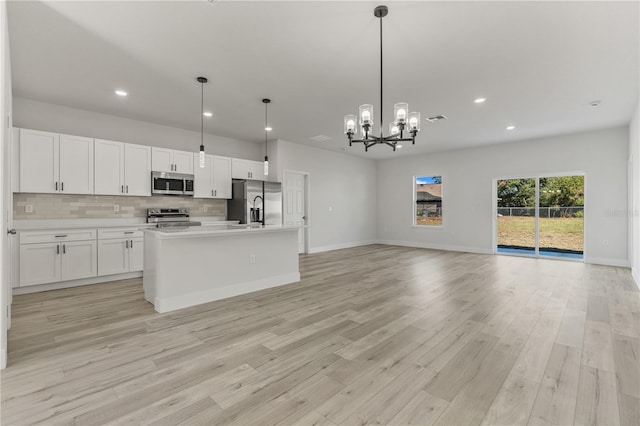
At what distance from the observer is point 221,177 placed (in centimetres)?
645

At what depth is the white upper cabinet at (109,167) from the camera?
4.89 meters

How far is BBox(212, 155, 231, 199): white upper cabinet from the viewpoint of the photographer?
6.35 meters

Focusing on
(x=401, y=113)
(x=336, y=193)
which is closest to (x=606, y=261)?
(x=336, y=193)

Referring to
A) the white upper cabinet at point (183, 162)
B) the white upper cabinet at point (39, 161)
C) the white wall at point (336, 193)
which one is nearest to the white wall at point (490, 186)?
the white wall at point (336, 193)

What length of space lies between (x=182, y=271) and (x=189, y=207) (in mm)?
3004

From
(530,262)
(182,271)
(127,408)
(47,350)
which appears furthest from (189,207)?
(530,262)

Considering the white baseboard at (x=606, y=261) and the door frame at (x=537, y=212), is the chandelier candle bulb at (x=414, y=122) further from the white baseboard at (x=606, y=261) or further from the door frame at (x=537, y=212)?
the white baseboard at (x=606, y=261)

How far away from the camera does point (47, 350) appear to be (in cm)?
251

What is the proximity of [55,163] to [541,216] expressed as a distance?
31.8 ft

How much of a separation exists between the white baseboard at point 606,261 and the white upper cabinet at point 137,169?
907 centimetres

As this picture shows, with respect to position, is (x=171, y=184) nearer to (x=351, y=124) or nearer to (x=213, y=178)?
Answer: (x=213, y=178)

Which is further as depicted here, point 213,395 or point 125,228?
point 125,228

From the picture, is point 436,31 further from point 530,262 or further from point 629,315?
point 530,262

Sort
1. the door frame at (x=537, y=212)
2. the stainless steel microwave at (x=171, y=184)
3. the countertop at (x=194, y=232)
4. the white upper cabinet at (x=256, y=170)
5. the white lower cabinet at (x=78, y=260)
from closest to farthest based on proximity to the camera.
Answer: the countertop at (x=194, y=232) → the white lower cabinet at (x=78, y=260) → the stainless steel microwave at (x=171, y=184) → the door frame at (x=537, y=212) → the white upper cabinet at (x=256, y=170)
